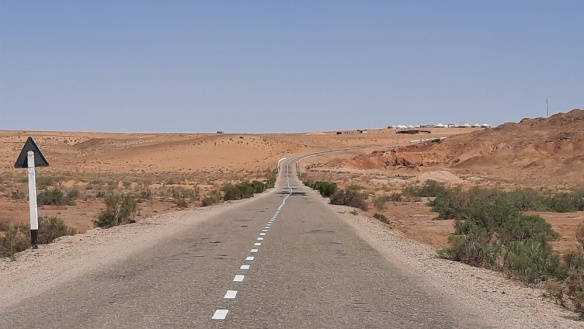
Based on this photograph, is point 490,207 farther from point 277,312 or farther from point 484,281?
point 277,312

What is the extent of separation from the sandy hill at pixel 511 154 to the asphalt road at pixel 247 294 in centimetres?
8699

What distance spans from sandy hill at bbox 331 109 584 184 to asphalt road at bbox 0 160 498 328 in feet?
285

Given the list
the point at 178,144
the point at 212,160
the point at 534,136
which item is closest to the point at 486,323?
the point at 534,136


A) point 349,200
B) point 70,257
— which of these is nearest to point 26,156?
point 70,257

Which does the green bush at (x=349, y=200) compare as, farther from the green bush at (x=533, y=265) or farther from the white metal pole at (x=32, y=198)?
the white metal pole at (x=32, y=198)

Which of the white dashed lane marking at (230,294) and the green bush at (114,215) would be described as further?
the green bush at (114,215)

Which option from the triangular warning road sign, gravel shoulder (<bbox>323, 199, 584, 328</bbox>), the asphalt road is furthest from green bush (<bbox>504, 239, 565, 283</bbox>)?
the triangular warning road sign

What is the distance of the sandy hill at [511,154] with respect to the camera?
108625mm

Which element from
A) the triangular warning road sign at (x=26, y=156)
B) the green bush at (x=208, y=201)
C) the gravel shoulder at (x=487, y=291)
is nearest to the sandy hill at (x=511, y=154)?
the green bush at (x=208, y=201)

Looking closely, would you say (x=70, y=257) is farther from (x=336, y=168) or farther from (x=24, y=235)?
(x=336, y=168)

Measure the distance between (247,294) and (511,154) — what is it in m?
116

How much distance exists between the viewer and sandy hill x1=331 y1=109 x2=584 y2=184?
109 meters

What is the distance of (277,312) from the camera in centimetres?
961

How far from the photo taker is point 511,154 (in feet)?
398
